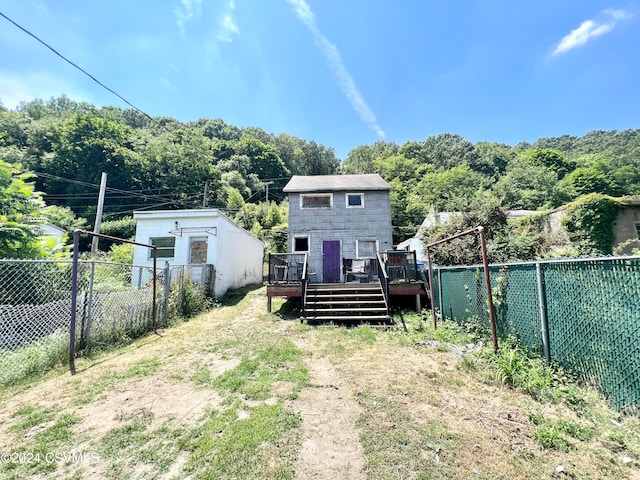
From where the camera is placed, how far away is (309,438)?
101 inches

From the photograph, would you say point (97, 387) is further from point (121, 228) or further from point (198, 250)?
point (121, 228)

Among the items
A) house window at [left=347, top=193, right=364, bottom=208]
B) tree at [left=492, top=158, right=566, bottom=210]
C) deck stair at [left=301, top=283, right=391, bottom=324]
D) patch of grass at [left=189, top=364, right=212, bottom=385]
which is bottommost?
patch of grass at [left=189, top=364, right=212, bottom=385]

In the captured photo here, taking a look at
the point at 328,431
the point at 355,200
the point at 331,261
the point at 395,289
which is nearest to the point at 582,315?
the point at 328,431

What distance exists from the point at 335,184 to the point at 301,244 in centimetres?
350

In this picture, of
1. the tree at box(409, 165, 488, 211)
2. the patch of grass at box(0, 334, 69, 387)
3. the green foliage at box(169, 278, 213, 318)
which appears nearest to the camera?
the patch of grass at box(0, 334, 69, 387)

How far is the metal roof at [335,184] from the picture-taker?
12703 mm

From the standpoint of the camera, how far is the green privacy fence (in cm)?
253

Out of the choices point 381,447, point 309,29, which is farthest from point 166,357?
point 309,29

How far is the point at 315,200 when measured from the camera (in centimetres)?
1294

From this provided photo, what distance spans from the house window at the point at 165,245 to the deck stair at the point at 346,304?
7323 millimetres

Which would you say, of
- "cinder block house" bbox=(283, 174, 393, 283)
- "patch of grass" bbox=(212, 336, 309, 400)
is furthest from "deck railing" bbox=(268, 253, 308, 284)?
"patch of grass" bbox=(212, 336, 309, 400)

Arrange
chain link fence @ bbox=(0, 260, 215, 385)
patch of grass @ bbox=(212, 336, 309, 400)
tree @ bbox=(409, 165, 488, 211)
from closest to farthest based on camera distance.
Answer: patch of grass @ bbox=(212, 336, 309, 400)
chain link fence @ bbox=(0, 260, 215, 385)
tree @ bbox=(409, 165, 488, 211)

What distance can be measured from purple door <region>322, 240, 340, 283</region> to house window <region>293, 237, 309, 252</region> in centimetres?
83

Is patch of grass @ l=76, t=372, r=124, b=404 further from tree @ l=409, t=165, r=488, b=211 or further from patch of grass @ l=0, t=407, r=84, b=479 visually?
tree @ l=409, t=165, r=488, b=211
